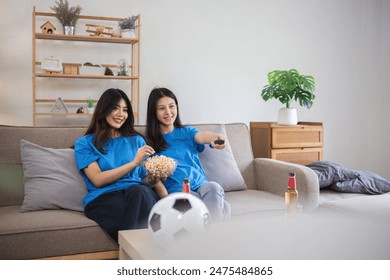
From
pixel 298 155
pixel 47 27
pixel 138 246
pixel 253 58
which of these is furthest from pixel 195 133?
pixel 253 58

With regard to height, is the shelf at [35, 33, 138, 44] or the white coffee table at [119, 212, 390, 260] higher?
the shelf at [35, 33, 138, 44]

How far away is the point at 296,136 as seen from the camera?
3.68 meters

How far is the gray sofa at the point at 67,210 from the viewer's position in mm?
2035

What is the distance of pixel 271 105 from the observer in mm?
4820

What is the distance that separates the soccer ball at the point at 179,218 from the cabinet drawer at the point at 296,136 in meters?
2.32

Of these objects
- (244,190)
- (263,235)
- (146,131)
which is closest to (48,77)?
(146,131)

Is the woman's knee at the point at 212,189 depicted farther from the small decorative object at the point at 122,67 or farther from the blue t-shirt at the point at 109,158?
the small decorative object at the point at 122,67

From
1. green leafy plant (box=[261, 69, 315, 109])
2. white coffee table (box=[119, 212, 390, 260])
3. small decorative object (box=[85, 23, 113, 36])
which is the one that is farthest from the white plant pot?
white coffee table (box=[119, 212, 390, 260])

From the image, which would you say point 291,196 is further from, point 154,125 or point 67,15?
point 67,15

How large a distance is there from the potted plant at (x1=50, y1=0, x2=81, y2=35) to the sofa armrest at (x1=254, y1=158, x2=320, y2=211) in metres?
1.91

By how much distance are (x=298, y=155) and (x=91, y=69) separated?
1819 mm

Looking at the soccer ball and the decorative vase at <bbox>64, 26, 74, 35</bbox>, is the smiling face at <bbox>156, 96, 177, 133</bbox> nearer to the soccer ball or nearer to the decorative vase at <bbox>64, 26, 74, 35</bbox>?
the soccer ball

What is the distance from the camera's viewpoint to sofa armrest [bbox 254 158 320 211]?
8.30 feet

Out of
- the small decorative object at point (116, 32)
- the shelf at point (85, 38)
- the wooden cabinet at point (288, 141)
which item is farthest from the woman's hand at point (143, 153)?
the small decorative object at point (116, 32)
